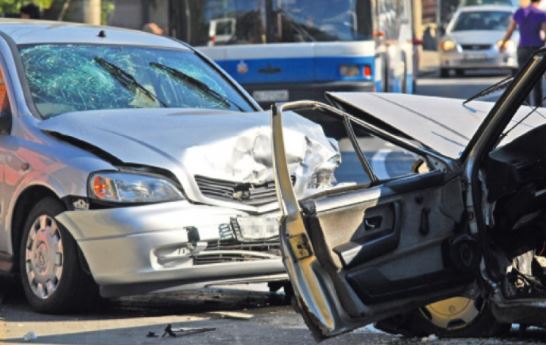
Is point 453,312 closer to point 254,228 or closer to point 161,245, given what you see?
point 254,228

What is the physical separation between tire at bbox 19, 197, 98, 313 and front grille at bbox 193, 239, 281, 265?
2.16ft

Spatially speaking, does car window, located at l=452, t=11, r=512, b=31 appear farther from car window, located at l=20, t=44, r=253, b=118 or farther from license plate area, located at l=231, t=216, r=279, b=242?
license plate area, located at l=231, t=216, r=279, b=242

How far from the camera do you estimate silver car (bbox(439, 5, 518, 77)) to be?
3394 cm

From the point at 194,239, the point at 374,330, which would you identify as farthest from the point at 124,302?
the point at 374,330

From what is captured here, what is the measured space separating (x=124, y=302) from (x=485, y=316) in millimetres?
2766

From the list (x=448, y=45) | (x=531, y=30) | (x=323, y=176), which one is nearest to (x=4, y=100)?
(x=323, y=176)

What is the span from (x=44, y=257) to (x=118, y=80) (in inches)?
55.5

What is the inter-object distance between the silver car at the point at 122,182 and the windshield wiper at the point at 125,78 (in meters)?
0.01

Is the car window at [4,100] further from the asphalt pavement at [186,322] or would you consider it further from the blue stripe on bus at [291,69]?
the blue stripe on bus at [291,69]

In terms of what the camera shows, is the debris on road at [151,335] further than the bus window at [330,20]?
No

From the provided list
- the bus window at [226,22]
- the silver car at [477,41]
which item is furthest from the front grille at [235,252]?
the silver car at [477,41]

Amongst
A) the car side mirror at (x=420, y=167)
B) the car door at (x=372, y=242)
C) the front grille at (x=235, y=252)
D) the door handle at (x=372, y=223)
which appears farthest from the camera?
the front grille at (x=235, y=252)

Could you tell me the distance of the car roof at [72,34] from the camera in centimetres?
893

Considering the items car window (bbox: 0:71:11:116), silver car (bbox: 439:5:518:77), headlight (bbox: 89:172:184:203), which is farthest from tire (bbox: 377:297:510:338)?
silver car (bbox: 439:5:518:77)
